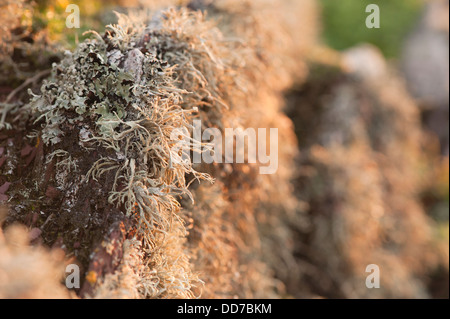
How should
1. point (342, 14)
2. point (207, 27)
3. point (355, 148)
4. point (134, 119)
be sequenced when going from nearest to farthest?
point (134, 119) → point (207, 27) → point (355, 148) → point (342, 14)

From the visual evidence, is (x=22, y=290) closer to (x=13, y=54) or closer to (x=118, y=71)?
(x=118, y=71)

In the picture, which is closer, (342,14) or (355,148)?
(355,148)

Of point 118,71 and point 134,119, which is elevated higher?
point 118,71

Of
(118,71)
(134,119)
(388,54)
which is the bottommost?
(134,119)

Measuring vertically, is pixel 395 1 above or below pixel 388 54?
above

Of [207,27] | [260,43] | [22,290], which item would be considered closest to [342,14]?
[260,43]

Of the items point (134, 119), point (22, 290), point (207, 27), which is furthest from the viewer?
point (207, 27)

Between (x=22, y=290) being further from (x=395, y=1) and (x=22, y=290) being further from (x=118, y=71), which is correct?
(x=395, y=1)

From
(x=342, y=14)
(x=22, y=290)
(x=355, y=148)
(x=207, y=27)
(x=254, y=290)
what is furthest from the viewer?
(x=342, y=14)

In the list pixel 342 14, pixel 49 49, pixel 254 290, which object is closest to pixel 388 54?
pixel 342 14
